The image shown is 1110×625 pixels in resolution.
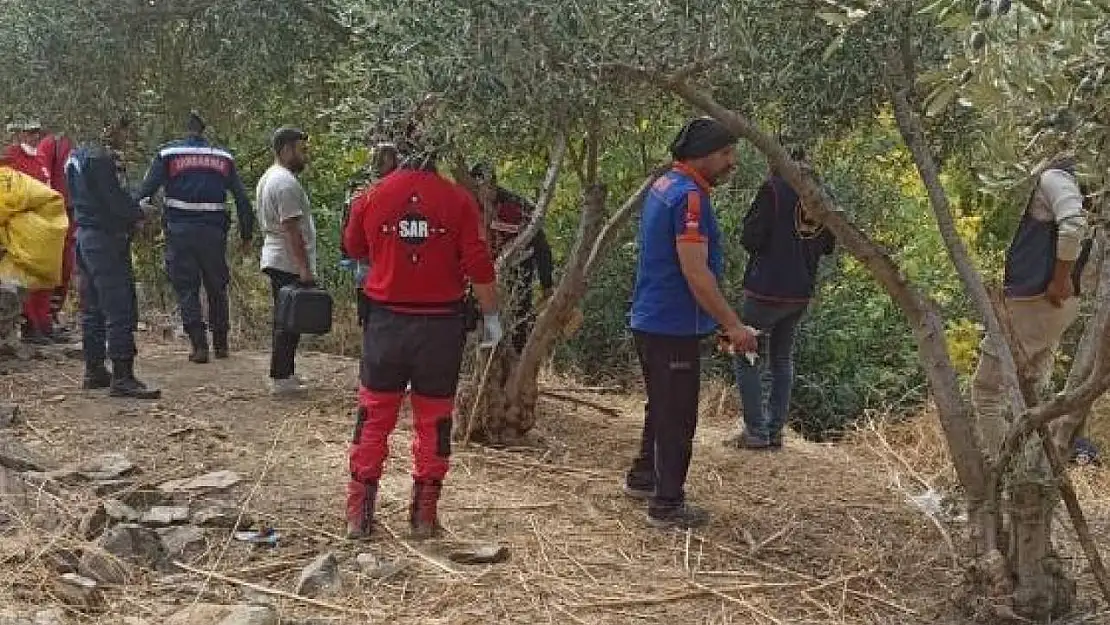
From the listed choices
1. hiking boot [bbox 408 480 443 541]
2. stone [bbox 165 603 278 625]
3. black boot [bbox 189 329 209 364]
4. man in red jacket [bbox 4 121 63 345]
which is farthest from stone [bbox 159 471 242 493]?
man in red jacket [bbox 4 121 63 345]

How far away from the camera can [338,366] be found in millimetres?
9523

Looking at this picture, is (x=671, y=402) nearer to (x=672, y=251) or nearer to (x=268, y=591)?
(x=672, y=251)

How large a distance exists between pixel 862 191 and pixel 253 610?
7.46m

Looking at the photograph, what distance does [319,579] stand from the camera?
198 inches

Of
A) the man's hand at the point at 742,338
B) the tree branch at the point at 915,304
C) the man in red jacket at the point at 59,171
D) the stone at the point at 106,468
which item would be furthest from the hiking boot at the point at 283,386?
A: the tree branch at the point at 915,304

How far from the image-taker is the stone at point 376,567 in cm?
513

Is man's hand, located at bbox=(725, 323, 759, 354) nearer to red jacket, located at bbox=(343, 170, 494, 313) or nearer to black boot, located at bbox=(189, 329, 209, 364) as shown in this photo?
red jacket, located at bbox=(343, 170, 494, 313)

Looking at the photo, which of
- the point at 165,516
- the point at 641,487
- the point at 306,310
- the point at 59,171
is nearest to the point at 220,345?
the point at 59,171

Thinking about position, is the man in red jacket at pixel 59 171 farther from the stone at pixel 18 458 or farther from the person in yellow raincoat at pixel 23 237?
the stone at pixel 18 458

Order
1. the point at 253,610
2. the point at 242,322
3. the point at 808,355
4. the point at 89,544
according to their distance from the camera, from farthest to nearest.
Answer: the point at 242,322 → the point at 808,355 → the point at 89,544 → the point at 253,610

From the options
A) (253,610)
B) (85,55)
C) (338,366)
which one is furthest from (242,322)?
(253,610)

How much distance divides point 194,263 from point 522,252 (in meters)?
2.69

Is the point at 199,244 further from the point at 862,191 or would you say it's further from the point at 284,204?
the point at 862,191

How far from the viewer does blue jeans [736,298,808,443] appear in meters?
7.04
